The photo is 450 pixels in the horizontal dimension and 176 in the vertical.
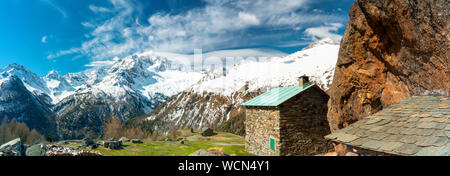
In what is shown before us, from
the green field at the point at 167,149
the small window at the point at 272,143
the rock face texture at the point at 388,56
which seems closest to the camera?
the rock face texture at the point at 388,56

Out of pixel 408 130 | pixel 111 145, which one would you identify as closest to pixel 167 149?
pixel 111 145

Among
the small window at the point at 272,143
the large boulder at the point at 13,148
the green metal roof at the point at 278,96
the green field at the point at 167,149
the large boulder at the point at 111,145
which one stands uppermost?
the green metal roof at the point at 278,96

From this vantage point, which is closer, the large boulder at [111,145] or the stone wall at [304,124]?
the stone wall at [304,124]

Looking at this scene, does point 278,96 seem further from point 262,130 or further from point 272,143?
point 272,143

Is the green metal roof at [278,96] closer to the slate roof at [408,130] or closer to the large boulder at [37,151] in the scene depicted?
the slate roof at [408,130]

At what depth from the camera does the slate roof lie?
534cm

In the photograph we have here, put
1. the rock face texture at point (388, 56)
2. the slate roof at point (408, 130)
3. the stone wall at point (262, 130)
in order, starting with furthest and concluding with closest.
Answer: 1. the stone wall at point (262, 130)
2. the rock face texture at point (388, 56)
3. the slate roof at point (408, 130)

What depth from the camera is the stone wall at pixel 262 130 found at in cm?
2117

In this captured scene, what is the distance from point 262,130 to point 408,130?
56.9 feet

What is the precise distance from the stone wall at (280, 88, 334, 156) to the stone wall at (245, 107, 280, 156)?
0.59m

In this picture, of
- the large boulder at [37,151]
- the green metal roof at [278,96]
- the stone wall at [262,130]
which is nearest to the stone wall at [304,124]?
the green metal roof at [278,96]

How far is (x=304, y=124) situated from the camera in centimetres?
2205

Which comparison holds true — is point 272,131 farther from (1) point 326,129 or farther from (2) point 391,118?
(2) point 391,118
